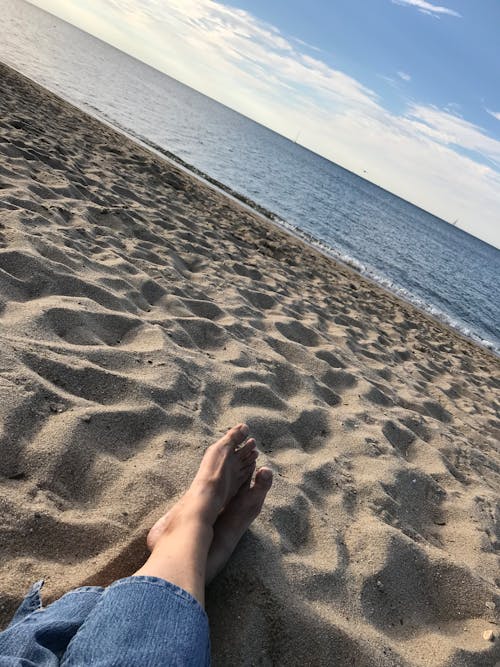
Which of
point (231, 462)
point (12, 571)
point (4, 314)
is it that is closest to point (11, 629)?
point (12, 571)

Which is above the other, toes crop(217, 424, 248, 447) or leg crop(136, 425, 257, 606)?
toes crop(217, 424, 248, 447)

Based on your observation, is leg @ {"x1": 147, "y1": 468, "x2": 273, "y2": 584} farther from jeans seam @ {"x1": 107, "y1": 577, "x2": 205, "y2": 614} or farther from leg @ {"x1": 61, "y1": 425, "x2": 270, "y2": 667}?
jeans seam @ {"x1": 107, "y1": 577, "x2": 205, "y2": 614}

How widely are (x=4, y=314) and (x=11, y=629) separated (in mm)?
1561

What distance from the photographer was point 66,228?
359cm

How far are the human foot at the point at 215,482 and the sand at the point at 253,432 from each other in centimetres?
10

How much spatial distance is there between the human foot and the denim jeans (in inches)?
14.9

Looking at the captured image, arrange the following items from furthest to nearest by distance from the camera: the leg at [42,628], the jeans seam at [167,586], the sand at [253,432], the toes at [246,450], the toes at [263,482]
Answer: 1. the toes at [246,450]
2. the toes at [263,482]
3. the sand at [253,432]
4. the jeans seam at [167,586]
5. the leg at [42,628]

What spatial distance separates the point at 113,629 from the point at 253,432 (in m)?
1.38

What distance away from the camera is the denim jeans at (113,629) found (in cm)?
94

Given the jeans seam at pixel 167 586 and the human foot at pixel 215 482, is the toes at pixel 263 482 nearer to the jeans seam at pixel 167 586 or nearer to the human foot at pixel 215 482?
the human foot at pixel 215 482

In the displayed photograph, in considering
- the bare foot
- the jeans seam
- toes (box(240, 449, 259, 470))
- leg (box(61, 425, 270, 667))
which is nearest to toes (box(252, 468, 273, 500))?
the bare foot

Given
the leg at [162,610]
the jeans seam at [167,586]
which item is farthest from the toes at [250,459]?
the jeans seam at [167,586]

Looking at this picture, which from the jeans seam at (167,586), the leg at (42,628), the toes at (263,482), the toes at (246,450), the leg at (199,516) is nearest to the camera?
the leg at (42,628)

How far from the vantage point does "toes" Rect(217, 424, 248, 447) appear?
1.94 metres
